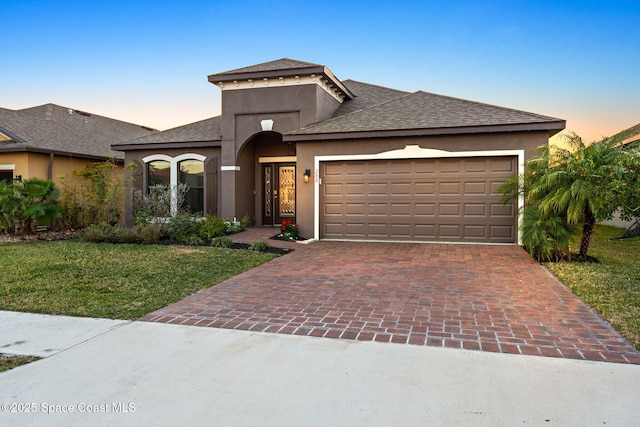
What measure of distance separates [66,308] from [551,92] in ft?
53.1

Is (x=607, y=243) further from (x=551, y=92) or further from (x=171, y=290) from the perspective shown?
(x=171, y=290)

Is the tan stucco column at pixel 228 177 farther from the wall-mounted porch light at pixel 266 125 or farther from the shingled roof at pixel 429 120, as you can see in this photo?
the shingled roof at pixel 429 120

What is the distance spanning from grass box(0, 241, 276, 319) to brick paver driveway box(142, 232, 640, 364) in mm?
471

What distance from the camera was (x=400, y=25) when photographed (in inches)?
591

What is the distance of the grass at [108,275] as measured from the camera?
577 cm

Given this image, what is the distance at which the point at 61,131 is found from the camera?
59.5ft

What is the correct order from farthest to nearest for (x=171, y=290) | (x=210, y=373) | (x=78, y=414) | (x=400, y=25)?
1. (x=400, y=25)
2. (x=171, y=290)
3. (x=210, y=373)
4. (x=78, y=414)

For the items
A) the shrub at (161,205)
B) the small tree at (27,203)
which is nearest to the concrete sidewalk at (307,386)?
the shrub at (161,205)

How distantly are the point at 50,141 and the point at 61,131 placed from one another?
6.06 ft

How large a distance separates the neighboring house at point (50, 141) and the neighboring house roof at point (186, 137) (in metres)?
2.31

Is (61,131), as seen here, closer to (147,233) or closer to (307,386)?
(147,233)

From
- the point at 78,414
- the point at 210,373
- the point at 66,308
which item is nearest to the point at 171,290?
the point at 66,308

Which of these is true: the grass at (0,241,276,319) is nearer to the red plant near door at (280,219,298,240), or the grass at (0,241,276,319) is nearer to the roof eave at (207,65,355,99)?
the red plant near door at (280,219,298,240)

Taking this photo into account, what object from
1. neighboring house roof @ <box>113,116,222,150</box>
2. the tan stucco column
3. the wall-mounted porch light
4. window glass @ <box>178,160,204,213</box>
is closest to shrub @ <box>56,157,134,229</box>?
neighboring house roof @ <box>113,116,222,150</box>
